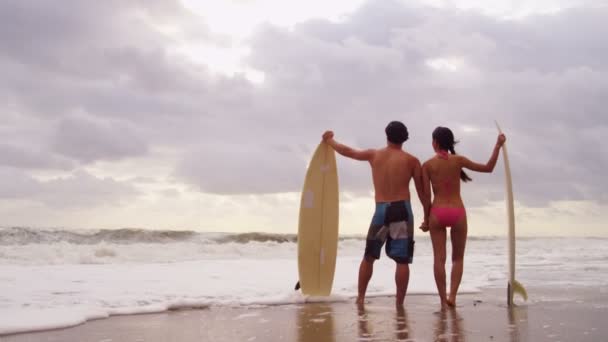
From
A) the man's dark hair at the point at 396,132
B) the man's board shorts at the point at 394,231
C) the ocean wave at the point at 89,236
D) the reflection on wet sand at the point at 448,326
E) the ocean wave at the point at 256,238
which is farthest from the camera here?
the ocean wave at the point at 256,238

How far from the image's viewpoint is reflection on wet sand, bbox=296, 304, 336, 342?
3.57m

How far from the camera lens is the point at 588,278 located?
301 inches

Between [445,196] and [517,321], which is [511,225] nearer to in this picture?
[445,196]

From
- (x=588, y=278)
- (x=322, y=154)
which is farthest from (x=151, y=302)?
(x=588, y=278)

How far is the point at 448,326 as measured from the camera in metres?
3.92

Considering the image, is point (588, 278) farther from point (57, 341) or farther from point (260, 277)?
point (57, 341)

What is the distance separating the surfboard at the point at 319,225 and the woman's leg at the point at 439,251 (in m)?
1.09

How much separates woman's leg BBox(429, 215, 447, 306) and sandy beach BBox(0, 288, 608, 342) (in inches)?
8.7

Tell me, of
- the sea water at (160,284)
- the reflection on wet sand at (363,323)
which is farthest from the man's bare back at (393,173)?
the sea water at (160,284)

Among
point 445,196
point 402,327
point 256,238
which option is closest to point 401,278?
point 445,196

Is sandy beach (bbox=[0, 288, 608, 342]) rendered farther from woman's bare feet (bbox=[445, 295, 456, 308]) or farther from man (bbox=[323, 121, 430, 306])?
man (bbox=[323, 121, 430, 306])

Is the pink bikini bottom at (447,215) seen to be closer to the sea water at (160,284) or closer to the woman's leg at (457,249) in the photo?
the woman's leg at (457,249)

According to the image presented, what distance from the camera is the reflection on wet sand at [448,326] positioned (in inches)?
138

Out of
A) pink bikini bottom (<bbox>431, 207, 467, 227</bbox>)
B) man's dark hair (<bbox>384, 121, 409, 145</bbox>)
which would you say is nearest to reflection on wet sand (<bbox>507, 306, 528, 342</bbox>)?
pink bikini bottom (<bbox>431, 207, 467, 227</bbox>)
